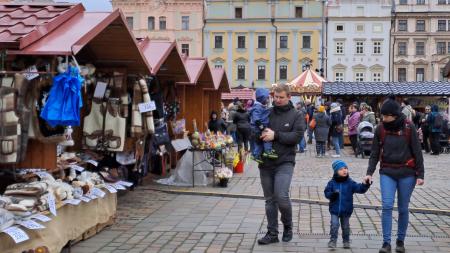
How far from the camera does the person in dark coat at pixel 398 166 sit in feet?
22.1

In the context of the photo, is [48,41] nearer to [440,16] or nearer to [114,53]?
[114,53]

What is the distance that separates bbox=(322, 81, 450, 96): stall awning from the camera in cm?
2772

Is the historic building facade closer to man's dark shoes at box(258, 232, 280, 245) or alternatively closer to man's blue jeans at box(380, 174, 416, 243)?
man's dark shoes at box(258, 232, 280, 245)

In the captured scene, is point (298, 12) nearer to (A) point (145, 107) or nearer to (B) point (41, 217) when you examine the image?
(A) point (145, 107)

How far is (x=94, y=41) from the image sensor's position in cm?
892

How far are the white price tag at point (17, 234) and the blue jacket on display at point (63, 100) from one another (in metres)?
1.54

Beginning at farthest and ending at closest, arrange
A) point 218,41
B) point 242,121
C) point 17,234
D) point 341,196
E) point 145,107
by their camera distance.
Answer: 1. point 218,41
2. point 242,121
3. point 145,107
4. point 341,196
5. point 17,234

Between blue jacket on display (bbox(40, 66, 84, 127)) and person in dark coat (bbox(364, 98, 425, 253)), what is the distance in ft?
10.8

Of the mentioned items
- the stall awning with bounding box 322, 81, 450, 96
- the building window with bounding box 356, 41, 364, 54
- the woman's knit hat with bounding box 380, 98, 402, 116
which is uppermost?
the building window with bounding box 356, 41, 364, 54

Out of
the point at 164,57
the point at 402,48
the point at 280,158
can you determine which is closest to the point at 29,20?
the point at 280,158

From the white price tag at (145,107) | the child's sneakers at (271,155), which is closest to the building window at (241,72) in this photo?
the white price tag at (145,107)

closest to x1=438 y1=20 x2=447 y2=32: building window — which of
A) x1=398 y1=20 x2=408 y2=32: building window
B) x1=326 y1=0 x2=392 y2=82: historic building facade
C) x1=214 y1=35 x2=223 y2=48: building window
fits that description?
x1=398 y1=20 x2=408 y2=32: building window

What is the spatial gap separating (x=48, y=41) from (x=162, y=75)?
20.6 feet

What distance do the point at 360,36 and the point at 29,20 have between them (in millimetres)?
65405
